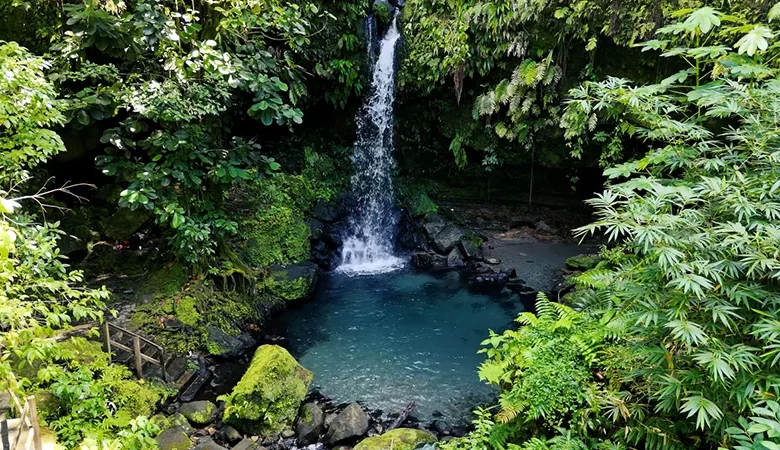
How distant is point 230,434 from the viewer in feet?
19.1

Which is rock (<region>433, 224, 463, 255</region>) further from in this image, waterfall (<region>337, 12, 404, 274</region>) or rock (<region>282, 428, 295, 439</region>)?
rock (<region>282, 428, 295, 439</region>)

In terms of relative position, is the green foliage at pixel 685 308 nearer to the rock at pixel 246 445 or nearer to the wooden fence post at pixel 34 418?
the rock at pixel 246 445

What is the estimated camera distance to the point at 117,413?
5.42 m

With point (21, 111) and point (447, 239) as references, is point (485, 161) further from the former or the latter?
point (21, 111)

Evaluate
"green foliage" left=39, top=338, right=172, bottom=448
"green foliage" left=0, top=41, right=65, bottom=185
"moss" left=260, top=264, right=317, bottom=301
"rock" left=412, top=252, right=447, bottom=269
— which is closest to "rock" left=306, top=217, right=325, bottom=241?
"moss" left=260, top=264, right=317, bottom=301

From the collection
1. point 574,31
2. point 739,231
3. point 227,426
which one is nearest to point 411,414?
point 227,426

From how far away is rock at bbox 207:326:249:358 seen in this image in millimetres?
7570

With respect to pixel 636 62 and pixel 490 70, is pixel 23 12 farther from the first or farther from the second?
pixel 636 62

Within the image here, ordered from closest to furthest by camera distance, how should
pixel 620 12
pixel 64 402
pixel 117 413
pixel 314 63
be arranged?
pixel 64 402
pixel 117 413
pixel 620 12
pixel 314 63

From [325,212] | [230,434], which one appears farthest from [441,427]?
[325,212]

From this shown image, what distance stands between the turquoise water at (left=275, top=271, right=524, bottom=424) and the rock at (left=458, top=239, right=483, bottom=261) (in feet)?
2.62

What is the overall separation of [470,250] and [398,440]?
7198 mm

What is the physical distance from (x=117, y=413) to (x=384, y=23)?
11.4m

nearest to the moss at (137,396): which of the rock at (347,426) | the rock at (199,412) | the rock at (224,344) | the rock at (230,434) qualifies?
the rock at (199,412)
